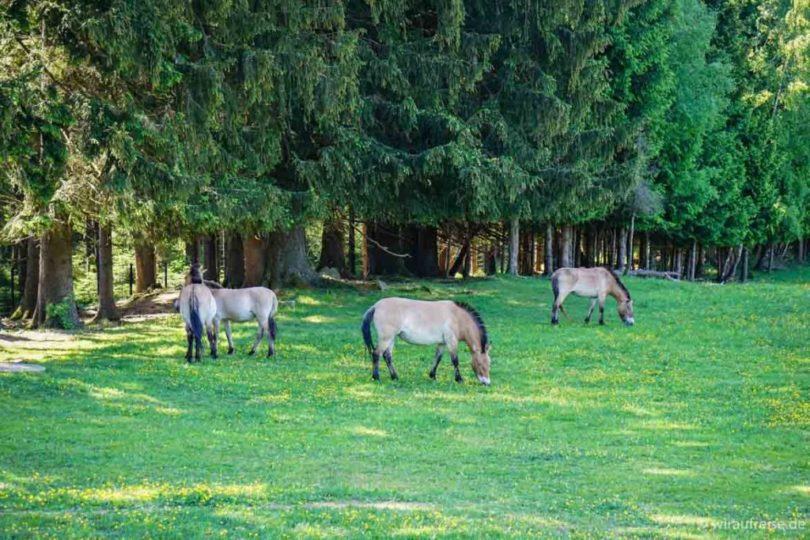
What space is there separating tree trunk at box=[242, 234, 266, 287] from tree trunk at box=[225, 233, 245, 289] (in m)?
4.12

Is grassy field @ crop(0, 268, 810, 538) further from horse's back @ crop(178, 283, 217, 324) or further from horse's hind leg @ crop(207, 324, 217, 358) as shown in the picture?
horse's back @ crop(178, 283, 217, 324)

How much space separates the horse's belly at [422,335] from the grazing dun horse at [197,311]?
4502mm

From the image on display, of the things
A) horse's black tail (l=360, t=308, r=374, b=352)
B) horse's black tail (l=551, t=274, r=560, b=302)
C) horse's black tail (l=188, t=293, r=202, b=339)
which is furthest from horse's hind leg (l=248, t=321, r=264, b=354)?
horse's black tail (l=551, t=274, r=560, b=302)

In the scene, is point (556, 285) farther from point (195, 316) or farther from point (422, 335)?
point (195, 316)

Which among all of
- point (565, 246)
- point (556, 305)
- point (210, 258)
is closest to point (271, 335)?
point (556, 305)

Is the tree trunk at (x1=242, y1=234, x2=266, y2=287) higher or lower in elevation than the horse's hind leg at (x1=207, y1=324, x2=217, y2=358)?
higher

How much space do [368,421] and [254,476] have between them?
3.37 metres

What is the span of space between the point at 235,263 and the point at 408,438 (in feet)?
79.5

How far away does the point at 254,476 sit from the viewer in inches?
420

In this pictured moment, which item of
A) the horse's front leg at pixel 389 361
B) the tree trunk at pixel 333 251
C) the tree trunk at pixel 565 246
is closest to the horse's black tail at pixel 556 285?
the horse's front leg at pixel 389 361

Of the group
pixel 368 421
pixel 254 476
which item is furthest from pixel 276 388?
pixel 254 476

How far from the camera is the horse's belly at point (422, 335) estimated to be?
1678 centimetres

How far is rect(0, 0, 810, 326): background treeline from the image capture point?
19.3m

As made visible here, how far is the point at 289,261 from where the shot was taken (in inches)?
1205
